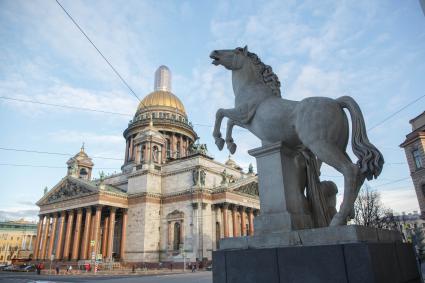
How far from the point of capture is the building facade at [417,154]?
102 ft

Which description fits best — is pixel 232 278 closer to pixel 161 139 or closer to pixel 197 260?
pixel 197 260

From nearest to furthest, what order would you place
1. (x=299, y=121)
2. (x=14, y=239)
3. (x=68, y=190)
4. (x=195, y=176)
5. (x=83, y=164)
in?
(x=299, y=121) → (x=195, y=176) → (x=68, y=190) → (x=83, y=164) → (x=14, y=239)

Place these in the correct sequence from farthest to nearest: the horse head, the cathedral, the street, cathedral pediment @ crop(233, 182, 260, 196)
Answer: cathedral pediment @ crop(233, 182, 260, 196)
the cathedral
the street
the horse head

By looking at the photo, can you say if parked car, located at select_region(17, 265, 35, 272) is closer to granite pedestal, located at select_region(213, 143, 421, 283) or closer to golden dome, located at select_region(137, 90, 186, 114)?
golden dome, located at select_region(137, 90, 186, 114)

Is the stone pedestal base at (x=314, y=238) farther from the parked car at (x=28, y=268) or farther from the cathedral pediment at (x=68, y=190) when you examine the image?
the parked car at (x=28, y=268)

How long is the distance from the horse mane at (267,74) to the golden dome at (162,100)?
198 feet

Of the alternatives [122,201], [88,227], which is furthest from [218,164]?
[88,227]

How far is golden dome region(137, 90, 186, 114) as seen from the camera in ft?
216

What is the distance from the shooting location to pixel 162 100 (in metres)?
66.4

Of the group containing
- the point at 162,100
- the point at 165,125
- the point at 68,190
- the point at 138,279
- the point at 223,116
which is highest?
the point at 162,100

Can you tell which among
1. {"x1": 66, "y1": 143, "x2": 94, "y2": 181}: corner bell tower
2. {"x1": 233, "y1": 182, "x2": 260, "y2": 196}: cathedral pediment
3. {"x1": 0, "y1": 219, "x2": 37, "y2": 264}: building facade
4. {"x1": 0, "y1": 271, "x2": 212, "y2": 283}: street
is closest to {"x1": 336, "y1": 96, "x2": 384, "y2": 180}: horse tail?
{"x1": 0, "y1": 271, "x2": 212, "y2": 283}: street

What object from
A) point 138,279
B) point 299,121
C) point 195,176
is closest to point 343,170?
point 299,121

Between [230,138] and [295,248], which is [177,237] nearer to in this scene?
[230,138]

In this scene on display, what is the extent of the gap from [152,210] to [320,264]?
4176 cm
